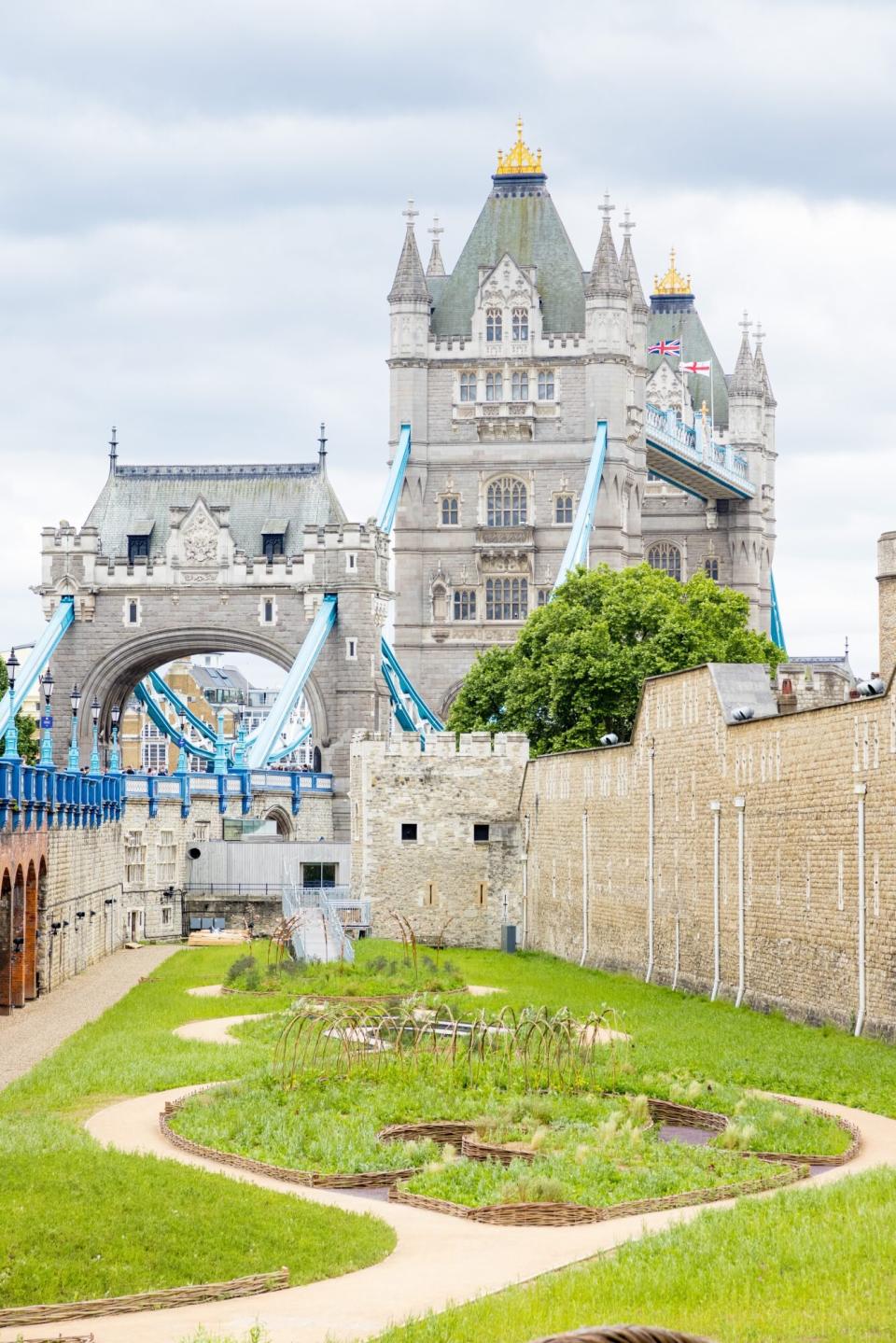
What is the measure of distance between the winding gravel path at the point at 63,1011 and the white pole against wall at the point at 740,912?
33.0 ft

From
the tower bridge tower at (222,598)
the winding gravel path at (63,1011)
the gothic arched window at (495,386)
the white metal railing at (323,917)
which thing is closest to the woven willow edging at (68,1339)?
the winding gravel path at (63,1011)

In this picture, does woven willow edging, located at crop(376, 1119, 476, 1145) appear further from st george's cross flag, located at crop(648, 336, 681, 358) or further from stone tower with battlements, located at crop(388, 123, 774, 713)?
st george's cross flag, located at crop(648, 336, 681, 358)

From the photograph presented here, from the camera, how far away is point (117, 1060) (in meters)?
27.9

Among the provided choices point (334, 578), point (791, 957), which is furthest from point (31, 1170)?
point (334, 578)

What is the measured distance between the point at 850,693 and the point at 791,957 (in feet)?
34.7

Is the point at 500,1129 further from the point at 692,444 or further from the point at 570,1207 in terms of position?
the point at 692,444

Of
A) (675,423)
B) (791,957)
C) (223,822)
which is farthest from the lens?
(675,423)

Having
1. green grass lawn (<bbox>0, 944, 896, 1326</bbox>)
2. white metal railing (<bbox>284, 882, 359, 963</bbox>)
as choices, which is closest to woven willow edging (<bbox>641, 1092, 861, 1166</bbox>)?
green grass lawn (<bbox>0, 944, 896, 1326</bbox>)

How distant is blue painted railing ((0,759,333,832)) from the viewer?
35.1 meters

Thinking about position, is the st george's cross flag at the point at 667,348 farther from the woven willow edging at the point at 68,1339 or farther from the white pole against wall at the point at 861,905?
the woven willow edging at the point at 68,1339

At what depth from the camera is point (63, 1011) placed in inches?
1436

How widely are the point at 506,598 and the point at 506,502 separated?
4.42m

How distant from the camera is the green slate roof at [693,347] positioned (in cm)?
12694

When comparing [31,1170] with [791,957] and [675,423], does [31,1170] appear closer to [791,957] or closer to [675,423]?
[791,957]
